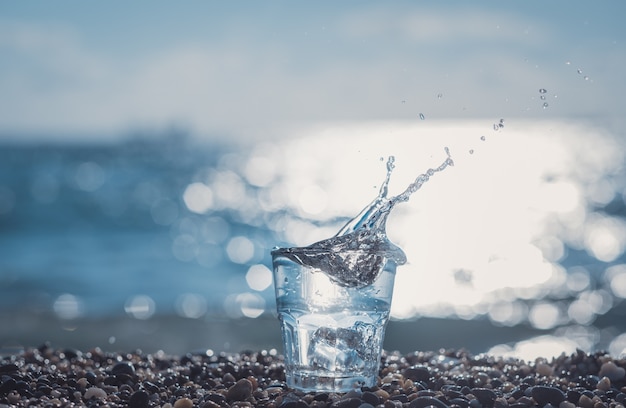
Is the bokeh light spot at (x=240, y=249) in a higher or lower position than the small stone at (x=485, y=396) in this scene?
higher

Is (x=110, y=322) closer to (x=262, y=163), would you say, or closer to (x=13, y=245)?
(x=13, y=245)

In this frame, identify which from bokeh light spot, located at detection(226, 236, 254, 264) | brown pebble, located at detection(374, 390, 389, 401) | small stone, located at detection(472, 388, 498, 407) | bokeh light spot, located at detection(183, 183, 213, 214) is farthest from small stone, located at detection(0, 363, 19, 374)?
bokeh light spot, located at detection(183, 183, 213, 214)

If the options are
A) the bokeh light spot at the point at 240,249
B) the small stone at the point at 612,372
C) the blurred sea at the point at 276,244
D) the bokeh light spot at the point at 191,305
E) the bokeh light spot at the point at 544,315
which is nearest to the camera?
the small stone at the point at 612,372

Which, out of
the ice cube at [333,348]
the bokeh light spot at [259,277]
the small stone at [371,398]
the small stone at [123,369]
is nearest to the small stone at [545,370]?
the ice cube at [333,348]

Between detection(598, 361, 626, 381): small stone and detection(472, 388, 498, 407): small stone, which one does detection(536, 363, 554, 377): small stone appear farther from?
detection(472, 388, 498, 407): small stone

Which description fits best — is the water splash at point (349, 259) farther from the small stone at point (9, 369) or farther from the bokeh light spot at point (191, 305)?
the bokeh light spot at point (191, 305)

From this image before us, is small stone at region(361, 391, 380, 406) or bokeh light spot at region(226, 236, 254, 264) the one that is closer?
small stone at region(361, 391, 380, 406)

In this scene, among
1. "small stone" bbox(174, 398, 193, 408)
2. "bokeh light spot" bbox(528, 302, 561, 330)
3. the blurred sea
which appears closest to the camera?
"small stone" bbox(174, 398, 193, 408)
